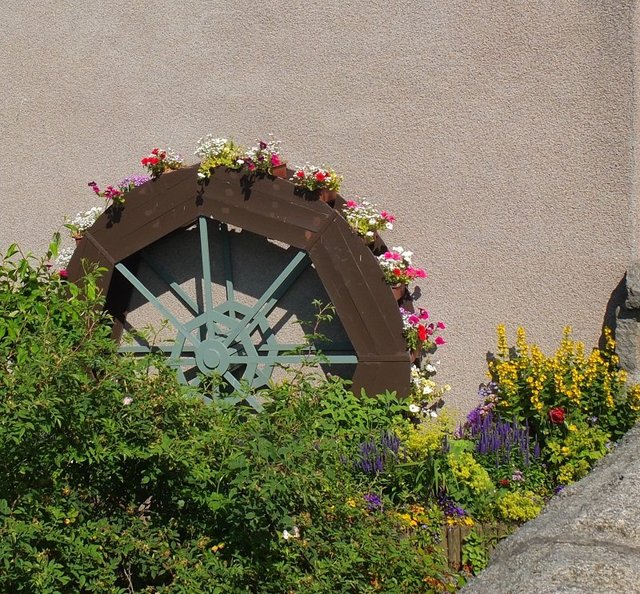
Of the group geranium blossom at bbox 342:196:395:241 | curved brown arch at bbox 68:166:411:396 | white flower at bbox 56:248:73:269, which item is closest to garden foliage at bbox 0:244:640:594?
curved brown arch at bbox 68:166:411:396

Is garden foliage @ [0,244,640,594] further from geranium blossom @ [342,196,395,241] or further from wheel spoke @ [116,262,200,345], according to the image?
wheel spoke @ [116,262,200,345]

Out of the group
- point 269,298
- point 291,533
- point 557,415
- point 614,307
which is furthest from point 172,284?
point 291,533

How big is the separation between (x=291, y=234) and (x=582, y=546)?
10.1 ft

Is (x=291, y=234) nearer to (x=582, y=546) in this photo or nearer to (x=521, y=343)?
(x=521, y=343)

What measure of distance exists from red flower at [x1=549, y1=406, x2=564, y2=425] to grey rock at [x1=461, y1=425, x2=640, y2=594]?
1.51 metres

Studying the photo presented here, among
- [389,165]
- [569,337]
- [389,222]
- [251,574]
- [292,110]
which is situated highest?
[292,110]

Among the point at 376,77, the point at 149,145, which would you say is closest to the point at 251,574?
the point at 376,77

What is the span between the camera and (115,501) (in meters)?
3.17

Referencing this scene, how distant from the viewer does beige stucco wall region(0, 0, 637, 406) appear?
Result: 470cm

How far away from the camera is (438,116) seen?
5.04 m

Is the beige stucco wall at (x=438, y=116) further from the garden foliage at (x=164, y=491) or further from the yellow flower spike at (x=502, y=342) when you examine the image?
the garden foliage at (x=164, y=491)

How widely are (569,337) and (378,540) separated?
198cm

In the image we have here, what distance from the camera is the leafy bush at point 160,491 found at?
2.84m

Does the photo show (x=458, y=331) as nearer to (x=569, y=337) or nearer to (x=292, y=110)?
(x=569, y=337)
